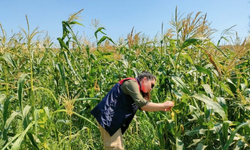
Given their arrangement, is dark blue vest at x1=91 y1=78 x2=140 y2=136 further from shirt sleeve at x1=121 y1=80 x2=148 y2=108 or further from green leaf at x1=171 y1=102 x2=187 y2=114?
green leaf at x1=171 y1=102 x2=187 y2=114

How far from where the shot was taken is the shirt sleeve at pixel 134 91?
235 centimetres

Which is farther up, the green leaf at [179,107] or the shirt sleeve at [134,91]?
the shirt sleeve at [134,91]

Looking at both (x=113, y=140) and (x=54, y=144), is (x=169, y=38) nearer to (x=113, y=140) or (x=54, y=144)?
(x=113, y=140)

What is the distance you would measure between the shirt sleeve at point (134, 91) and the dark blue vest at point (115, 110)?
4.2 inches

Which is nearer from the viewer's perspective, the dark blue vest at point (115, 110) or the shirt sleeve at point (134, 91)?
the shirt sleeve at point (134, 91)

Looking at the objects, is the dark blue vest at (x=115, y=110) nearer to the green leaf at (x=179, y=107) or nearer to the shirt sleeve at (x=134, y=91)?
the shirt sleeve at (x=134, y=91)

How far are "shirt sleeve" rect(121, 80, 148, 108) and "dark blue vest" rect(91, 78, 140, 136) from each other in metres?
0.11

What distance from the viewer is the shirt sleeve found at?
7.70 ft

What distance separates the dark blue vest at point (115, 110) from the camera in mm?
2518

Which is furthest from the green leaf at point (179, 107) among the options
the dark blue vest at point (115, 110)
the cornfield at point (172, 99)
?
the dark blue vest at point (115, 110)

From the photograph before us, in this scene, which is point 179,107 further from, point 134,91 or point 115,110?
point 115,110

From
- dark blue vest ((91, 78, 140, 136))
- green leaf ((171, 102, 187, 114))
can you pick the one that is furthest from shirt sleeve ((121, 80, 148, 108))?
green leaf ((171, 102, 187, 114))

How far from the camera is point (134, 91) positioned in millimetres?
2387

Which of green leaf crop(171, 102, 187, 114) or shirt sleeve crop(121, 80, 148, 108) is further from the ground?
shirt sleeve crop(121, 80, 148, 108)
